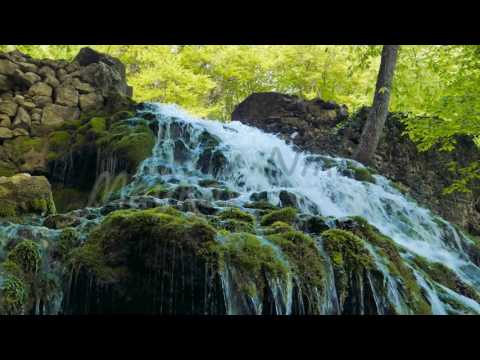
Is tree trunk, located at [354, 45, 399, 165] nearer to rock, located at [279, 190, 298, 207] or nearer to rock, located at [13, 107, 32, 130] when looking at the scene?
rock, located at [279, 190, 298, 207]

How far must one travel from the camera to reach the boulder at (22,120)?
11.3 metres

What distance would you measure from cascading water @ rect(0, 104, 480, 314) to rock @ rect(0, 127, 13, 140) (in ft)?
10.3

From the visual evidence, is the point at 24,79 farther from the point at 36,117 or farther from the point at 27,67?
the point at 36,117

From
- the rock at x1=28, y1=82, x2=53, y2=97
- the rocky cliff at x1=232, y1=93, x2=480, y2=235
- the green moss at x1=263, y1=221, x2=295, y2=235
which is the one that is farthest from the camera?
the rocky cliff at x1=232, y1=93, x2=480, y2=235

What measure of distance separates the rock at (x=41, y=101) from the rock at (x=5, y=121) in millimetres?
844

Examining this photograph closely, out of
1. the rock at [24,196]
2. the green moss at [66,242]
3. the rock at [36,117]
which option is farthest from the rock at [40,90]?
the green moss at [66,242]

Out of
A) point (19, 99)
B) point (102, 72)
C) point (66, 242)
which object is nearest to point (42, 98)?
point (19, 99)

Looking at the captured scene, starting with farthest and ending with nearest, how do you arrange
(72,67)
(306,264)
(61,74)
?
(72,67) < (61,74) < (306,264)

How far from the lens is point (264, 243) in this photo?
4.82 meters

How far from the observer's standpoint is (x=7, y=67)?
11.9 metres

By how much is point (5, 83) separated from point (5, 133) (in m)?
1.52

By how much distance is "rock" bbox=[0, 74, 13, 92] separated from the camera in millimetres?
11625

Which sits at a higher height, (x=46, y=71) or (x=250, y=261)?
(x=46, y=71)

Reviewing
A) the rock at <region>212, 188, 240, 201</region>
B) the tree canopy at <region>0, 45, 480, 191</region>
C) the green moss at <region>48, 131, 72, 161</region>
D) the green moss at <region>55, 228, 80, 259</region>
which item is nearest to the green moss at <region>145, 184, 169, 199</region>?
the rock at <region>212, 188, 240, 201</region>
